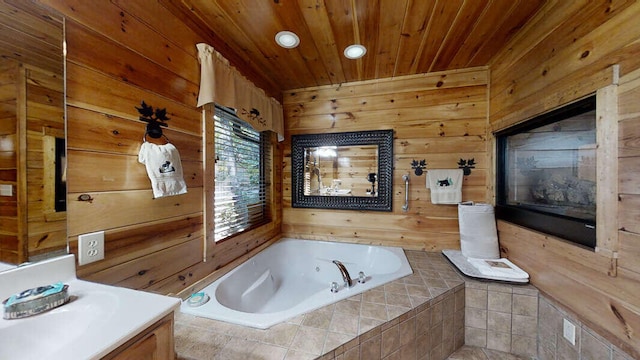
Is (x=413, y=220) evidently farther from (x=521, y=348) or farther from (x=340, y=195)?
(x=521, y=348)

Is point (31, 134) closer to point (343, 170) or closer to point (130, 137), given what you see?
point (130, 137)

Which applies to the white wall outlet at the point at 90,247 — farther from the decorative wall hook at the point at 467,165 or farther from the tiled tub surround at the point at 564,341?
the decorative wall hook at the point at 467,165

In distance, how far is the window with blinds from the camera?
1.73 metres

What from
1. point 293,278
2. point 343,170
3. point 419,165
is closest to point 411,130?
point 419,165

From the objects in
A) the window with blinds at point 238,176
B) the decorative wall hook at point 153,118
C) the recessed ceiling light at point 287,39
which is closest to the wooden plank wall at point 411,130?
the window with blinds at point 238,176

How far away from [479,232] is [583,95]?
1.19 meters

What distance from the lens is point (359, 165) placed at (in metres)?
2.45

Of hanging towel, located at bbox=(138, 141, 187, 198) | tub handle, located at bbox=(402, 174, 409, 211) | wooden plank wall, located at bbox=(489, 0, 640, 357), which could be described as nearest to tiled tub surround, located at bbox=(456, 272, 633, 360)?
wooden plank wall, located at bbox=(489, 0, 640, 357)

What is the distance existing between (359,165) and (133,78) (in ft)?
6.47

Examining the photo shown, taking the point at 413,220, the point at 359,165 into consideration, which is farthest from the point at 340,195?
the point at 413,220

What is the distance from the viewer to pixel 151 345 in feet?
2.16

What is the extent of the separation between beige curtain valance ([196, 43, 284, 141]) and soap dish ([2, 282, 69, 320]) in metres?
1.14

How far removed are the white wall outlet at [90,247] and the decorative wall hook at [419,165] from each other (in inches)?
94.9

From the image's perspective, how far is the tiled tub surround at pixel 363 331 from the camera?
986mm
